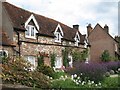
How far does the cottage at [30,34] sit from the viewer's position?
27156 millimetres

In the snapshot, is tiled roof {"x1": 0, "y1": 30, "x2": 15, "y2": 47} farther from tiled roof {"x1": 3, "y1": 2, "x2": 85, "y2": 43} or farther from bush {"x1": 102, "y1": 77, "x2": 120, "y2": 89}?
bush {"x1": 102, "y1": 77, "x2": 120, "y2": 89}

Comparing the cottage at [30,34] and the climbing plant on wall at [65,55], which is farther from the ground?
the cottage at [30,34]

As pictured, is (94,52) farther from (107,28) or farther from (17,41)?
(17,41)

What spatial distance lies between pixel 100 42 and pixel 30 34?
1091 inches

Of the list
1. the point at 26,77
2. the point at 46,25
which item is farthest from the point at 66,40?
the point at 26,77

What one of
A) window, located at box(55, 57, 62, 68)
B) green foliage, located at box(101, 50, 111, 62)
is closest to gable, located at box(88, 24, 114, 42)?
green foliage, located at box(101, 50, 111, 62)

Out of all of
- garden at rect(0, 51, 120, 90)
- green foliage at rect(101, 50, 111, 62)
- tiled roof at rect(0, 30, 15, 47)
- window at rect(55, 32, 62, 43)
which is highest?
window at rect(55, 32, 62, 43)

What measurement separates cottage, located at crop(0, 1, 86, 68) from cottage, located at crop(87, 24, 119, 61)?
17.2 m

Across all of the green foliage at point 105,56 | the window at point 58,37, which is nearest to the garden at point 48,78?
the window at point 58,37

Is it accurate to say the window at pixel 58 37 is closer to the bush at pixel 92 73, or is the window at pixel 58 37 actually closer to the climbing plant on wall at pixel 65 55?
the climbing plant on wall at pixel 65 55

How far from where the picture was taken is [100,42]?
55000mm

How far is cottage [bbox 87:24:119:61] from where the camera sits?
5394 centimetres

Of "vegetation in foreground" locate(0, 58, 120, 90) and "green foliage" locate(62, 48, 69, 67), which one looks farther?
"green foliage" locate(62, 48, 69, 67)

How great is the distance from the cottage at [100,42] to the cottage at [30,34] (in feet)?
56.3
